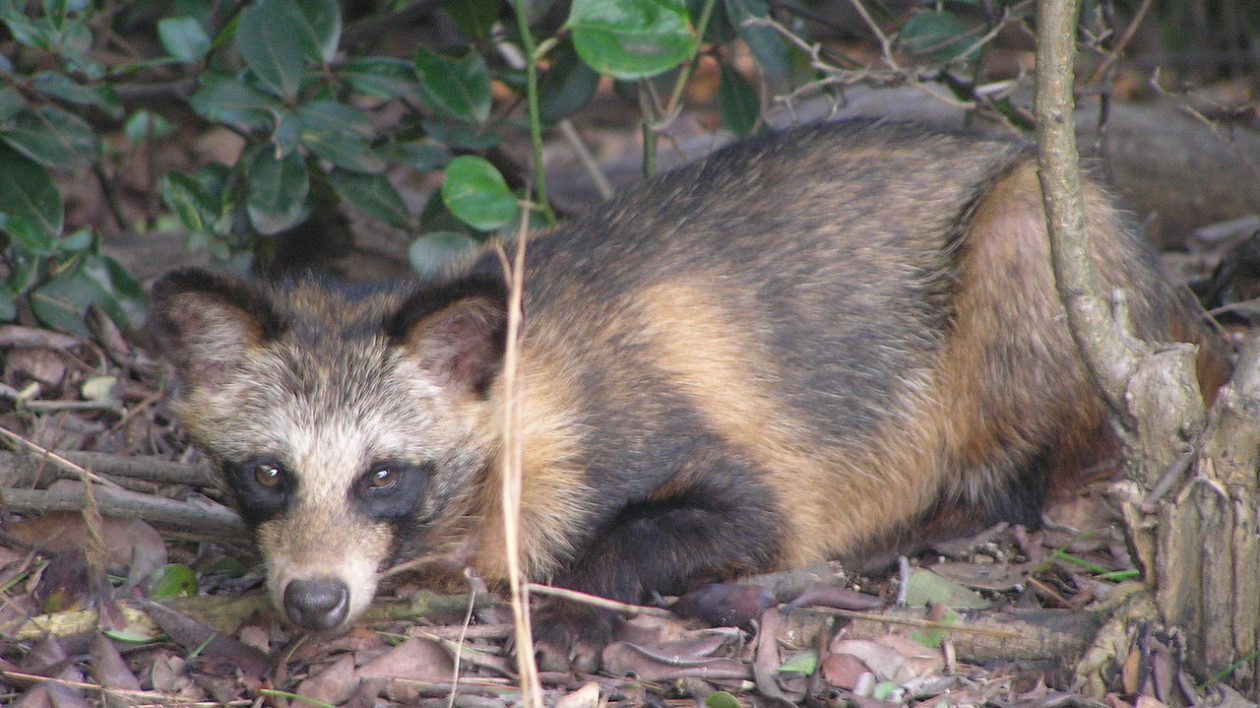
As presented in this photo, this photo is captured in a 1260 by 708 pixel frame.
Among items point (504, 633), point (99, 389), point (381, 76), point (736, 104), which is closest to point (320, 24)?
point (381, 76)

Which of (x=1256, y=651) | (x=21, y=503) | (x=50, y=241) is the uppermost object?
(x=1256, y=651)

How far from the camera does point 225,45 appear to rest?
7.04 metres

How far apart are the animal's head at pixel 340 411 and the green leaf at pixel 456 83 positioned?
1605mm

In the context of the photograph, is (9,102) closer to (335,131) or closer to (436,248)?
(335,131)

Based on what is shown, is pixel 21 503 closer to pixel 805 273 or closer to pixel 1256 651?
pixel 805 273

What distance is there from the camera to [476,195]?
19.6ft

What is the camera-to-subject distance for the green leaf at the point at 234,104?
19.7 ft

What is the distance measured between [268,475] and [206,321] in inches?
28.3

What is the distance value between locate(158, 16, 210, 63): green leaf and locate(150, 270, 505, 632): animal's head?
6.18ft

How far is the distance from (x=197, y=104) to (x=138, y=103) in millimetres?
1371

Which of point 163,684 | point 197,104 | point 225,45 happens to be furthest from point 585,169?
point 163,684

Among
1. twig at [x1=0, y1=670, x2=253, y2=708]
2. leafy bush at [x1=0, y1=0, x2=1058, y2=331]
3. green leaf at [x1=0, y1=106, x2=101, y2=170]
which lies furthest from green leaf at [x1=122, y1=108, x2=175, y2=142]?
twig at [x1=0, y1=670, x2=253, y2=708]

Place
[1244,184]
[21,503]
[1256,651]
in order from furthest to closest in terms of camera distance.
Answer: [1244,184] < [21,503] < [1256,651]

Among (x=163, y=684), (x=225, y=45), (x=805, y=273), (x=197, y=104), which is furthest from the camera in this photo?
(x=225, y=45)
